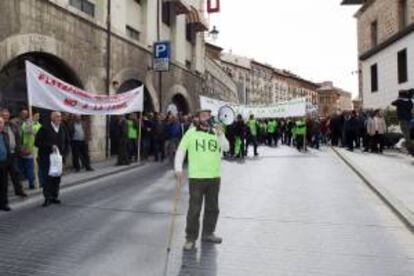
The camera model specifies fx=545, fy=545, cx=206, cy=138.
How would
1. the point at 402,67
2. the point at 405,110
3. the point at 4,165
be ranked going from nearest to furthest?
the point at 4,165 → the point at 405,110 → the point at 402,67

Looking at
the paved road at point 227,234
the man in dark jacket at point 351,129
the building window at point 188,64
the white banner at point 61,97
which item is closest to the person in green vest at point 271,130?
the building window at point 188,64

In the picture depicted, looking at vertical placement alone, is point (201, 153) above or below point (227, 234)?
above

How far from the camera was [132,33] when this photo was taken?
23.6 metres

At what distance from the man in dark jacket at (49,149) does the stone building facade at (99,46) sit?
12.6ft

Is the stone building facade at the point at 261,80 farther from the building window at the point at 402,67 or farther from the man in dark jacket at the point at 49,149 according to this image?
the man in dark jacket at the point at 49,149

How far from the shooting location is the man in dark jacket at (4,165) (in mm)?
9497

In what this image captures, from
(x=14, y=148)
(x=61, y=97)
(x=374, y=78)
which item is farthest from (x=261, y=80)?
(x=14, y=148)

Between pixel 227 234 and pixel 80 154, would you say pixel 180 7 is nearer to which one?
pixel 80 154

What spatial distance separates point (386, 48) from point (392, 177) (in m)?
17.0

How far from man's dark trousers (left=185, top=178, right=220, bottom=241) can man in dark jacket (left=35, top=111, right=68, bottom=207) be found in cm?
397

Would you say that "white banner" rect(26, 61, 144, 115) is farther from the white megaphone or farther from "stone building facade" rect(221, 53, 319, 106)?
"stone building facade" rect(221, 53, 319, 106)

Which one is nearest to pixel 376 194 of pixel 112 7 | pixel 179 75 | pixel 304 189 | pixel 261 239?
pixel 304 189

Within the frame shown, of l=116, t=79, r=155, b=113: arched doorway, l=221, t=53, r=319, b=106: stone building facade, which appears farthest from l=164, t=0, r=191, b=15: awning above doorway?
l=221, t=53, r=319, b=106: stone building facade

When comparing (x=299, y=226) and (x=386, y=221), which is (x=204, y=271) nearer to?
(x=299, y=226)
